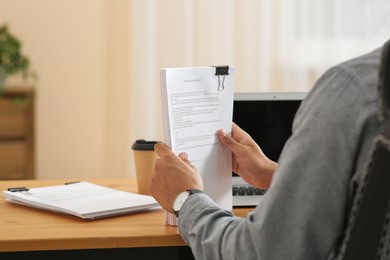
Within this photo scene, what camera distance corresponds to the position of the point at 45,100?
3668 millimetres

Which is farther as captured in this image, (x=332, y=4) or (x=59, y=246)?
(x=332, y=4)

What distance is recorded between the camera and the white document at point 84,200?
1.50 metres

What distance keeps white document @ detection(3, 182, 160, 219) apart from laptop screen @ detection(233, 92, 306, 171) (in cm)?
40

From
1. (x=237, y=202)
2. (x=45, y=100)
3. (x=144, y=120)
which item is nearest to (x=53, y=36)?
(x=45, y=100)

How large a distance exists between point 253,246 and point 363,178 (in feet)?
0.66

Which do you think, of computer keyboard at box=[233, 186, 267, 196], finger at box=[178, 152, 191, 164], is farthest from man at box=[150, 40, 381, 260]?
computer keyboard at box=[233, 186, 267, 196]

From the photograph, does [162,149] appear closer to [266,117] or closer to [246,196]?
[246,196]

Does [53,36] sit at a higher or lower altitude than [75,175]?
higher

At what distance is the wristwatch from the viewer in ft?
4.22

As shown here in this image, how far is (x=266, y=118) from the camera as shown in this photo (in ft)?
6.39

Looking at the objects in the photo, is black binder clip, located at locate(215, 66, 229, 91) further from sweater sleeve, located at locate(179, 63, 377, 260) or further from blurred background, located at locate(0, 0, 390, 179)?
blurred background, located at locate(0, 0, 390, 179)

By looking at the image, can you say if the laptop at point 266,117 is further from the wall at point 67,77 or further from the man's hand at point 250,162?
the wall at point 67,77

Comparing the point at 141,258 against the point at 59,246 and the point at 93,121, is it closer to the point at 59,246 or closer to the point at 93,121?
the point at 59,246

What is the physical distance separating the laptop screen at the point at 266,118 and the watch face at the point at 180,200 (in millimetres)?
657
